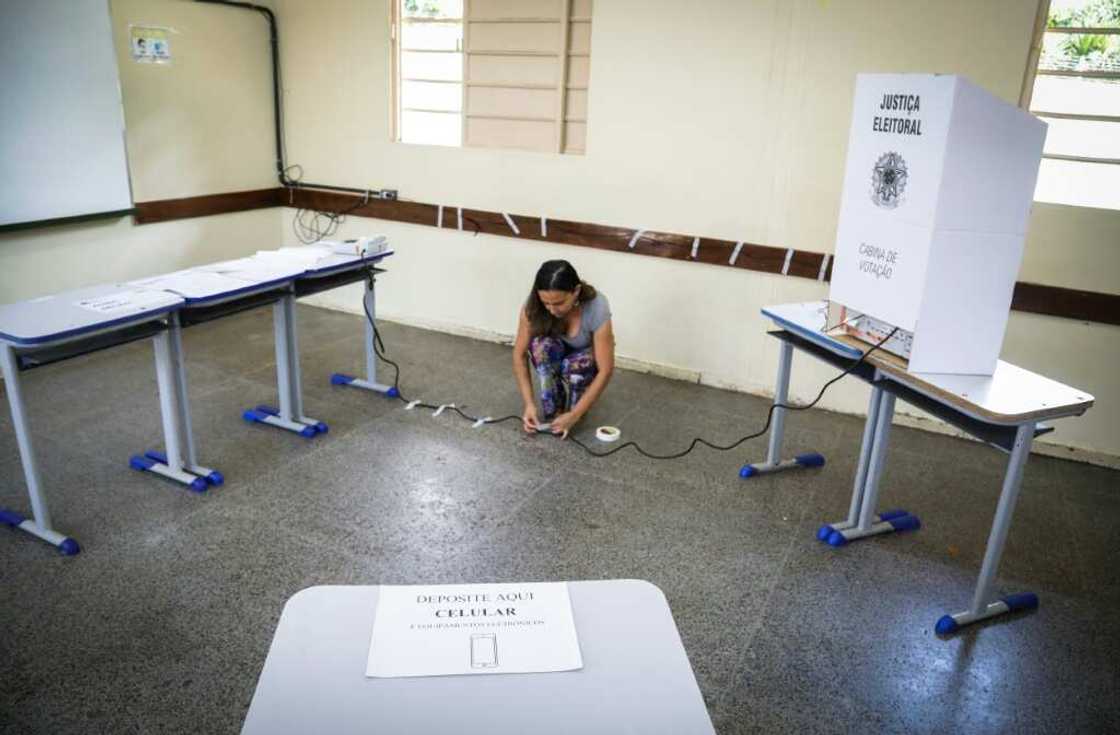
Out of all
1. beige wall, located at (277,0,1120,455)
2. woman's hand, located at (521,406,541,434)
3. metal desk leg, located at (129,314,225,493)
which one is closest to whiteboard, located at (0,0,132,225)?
beige wall, located at (277,0,1120,455)

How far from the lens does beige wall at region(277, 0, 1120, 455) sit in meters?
3.40

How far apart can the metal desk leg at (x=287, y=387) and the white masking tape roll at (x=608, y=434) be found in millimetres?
1204

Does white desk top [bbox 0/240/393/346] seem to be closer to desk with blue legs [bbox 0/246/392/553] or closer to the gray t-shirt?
desk with blue legs [bbox 0/246/392/553]

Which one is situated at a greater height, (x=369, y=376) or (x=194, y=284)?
(x=194, y=284)

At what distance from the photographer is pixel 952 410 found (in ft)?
7.59

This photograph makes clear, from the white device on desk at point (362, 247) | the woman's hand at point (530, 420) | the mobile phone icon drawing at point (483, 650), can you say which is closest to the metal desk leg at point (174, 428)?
the white device on desk at point (362, 247)

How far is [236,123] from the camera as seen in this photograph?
493 centimetres

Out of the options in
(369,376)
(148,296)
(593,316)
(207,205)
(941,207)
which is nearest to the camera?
(941,207)

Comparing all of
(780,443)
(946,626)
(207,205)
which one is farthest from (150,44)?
(946,626)

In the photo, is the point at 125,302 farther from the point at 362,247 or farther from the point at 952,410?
the point at 952,410

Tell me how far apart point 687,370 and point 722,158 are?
1124 mm

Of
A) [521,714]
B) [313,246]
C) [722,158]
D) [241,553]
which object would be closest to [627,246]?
[722,158]

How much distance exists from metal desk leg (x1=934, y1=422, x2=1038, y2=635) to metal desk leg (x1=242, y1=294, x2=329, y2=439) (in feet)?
8.35

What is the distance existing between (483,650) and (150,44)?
449 centimetres
